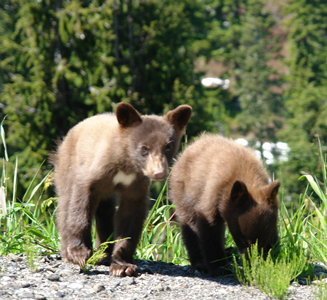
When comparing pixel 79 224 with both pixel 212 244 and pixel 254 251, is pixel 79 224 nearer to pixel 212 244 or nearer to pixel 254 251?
pixel 212 244

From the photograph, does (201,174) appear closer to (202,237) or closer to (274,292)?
(202,237)

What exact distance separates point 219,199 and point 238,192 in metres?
0.34

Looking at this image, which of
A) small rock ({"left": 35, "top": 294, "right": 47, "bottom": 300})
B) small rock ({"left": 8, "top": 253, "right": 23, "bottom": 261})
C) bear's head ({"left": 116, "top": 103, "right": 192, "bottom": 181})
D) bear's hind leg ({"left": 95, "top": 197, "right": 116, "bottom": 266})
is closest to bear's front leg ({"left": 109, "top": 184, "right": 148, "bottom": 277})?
bear's head ({"left": 116, "top": 103, "right": 192, "bottom": 181})

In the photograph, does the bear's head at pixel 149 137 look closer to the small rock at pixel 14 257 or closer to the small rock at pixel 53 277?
the small rock at pixel 53 277

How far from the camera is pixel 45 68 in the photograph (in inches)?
695

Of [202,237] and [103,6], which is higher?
[103,6]

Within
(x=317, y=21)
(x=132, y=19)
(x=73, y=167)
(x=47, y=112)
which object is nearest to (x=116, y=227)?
(x=73, y=167)

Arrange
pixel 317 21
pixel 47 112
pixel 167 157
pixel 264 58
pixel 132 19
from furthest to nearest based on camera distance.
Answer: pixel 264 58
pixel 317 21
pixel 132 19
pixel 47 112
pixel 167 157

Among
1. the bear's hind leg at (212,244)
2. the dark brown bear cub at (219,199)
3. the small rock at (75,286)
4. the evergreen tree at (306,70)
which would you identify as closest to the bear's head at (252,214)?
the dark brown bear cub at (219,199)

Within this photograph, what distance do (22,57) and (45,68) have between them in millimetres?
1116

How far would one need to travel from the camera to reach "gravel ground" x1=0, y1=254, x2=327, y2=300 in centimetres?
345

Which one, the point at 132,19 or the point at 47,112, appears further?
the point at 132,19

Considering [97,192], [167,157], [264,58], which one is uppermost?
[167,157]

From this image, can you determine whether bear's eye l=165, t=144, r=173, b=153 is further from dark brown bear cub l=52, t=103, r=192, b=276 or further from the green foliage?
the green foliage
